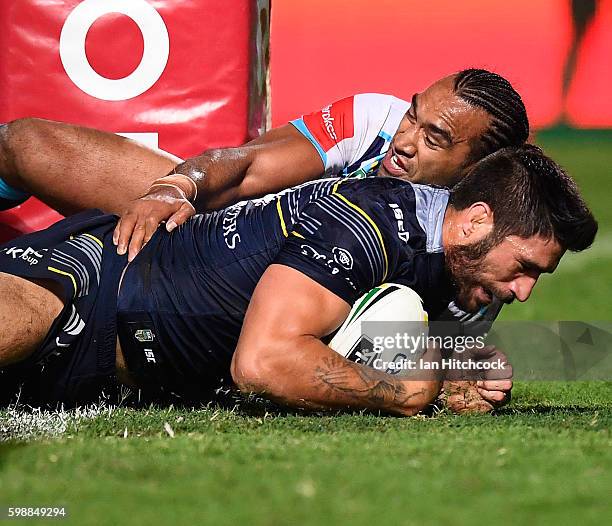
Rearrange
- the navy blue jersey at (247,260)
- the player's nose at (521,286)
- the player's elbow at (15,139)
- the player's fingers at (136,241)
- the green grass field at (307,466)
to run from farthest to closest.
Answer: the player's elbow at (15,139)
the player's fingers at (136,241)
the player's nose at (521,286)
the navy blue jersey at (247,260)
the green grass field at (307,466)

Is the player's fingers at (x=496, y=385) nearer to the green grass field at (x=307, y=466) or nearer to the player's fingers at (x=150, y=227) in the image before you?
the green grass field at (x=307, y=466)

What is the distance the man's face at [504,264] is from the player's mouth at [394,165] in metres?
0.78

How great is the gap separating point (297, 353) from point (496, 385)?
820 millimetres

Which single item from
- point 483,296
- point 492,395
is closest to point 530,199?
point 483,296

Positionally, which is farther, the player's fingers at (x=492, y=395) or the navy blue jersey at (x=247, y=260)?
the player's fingers at (x=492, y=395)

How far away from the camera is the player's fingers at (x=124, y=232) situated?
3570mm

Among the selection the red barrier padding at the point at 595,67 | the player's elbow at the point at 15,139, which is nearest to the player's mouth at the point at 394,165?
the player's elbow at the point at 15,139

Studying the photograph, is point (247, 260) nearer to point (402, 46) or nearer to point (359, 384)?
point (359, 384)

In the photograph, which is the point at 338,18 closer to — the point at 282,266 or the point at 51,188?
the point at 51,188

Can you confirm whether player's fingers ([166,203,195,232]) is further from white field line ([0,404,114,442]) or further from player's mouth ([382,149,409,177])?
player's mouth ([382,149,409,177])

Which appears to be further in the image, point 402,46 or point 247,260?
point 402,46

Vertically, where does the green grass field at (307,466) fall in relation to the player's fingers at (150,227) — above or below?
below

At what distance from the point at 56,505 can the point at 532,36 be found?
8803 mm

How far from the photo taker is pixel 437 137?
4.00m
